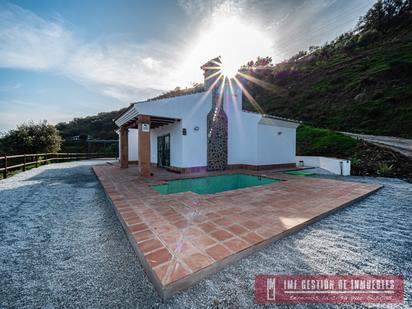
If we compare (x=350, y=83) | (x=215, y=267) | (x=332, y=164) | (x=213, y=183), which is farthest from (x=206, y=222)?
(x=350, y=83)

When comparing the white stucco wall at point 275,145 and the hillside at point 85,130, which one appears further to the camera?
the hillside at point 85,130

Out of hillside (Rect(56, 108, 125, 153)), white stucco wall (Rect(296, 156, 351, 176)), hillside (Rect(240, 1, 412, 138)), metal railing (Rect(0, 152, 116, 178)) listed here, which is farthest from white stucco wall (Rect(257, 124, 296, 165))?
hillside (Rect(56, 108, 125, 153))

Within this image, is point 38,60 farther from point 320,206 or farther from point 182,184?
point 320,206

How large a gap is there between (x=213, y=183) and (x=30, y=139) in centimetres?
1602

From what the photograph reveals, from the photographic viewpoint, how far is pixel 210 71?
29.2 feet

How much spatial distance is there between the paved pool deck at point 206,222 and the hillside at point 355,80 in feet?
28.0

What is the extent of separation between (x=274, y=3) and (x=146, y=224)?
10619 millimetres

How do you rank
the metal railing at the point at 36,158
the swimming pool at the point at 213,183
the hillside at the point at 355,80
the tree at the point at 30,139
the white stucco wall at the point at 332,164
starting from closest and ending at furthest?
the swimming pool at the point at 213,183 < the metal railing at the point at 36,158 < the white stucco wall at the point at 332,164 < the tree at the point at 30,139 < the hillside at the point at 355,80

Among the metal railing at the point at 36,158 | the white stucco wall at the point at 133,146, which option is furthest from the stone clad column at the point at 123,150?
the metal railing at the point at 36,158

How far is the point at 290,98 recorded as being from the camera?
2575cm

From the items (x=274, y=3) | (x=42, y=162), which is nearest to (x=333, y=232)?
(x=274, y=3)

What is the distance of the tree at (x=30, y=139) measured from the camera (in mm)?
13438

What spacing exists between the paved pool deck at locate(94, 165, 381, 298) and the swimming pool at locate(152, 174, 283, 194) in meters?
1.28

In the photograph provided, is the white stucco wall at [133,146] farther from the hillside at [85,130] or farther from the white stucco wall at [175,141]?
the hillside at [85,130]
